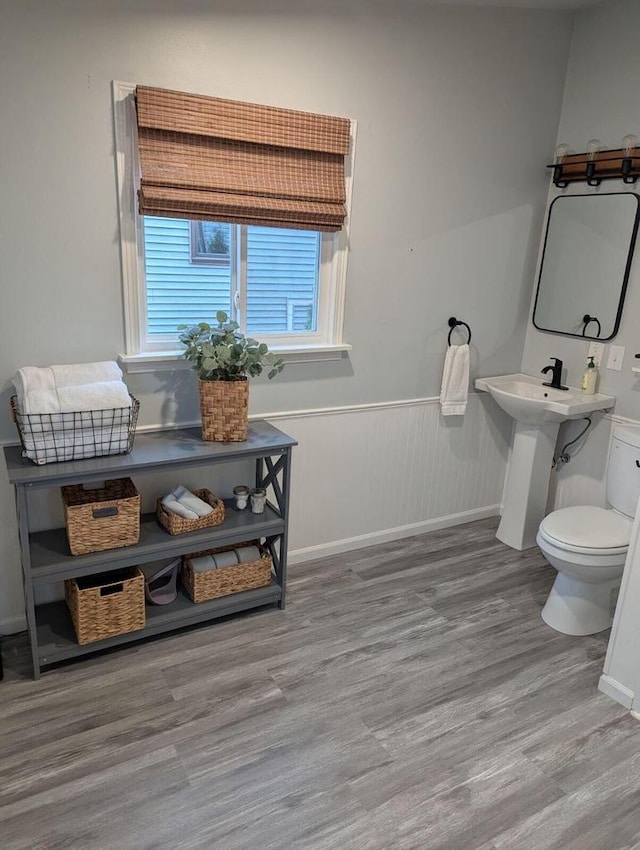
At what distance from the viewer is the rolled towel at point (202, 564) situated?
2506 millimetres

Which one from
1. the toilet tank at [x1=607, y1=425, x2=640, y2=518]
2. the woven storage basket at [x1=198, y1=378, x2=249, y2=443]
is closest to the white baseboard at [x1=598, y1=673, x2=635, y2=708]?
the toilet tank at [x1=607, y1=425, x2=640, y2=518]

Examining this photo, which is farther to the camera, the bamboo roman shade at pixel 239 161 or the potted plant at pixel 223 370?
the potted plant at pixel 223 370

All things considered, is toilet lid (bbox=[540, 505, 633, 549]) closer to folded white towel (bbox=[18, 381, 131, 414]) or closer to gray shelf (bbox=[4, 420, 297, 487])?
gray shelf (bbox=[4, 420, 297, 487])

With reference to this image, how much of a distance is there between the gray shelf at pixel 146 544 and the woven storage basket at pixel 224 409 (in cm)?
36

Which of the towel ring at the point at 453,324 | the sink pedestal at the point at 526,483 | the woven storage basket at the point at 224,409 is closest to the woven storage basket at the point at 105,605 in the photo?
the woven storage basket at the point at 224,409

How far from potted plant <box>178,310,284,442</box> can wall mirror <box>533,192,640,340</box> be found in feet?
5.58

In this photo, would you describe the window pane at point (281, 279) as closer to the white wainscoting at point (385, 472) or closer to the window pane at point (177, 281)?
the window pane at point (177, 281)

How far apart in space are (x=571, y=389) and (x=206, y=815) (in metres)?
2.58

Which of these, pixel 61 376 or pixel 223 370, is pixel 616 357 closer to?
pixel 223 370

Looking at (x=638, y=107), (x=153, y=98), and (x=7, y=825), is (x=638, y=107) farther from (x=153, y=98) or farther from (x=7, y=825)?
(x=7, y=825)

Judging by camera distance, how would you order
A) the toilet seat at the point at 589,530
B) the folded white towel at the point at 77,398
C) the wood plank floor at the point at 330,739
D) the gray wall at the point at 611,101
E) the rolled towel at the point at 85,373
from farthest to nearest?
the gray wall at the point at 611,101 → the toilet seat at the point at 589,530 → the rolled towel at the point at 85,373 → the folded white towel at the point at 77,398 → the wood plank floor at the point at 330,739

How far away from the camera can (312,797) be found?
1812 mm

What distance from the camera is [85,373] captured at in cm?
220

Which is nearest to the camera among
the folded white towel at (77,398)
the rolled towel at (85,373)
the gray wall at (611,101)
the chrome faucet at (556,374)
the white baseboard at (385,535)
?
the folded white towel at (77,398)
